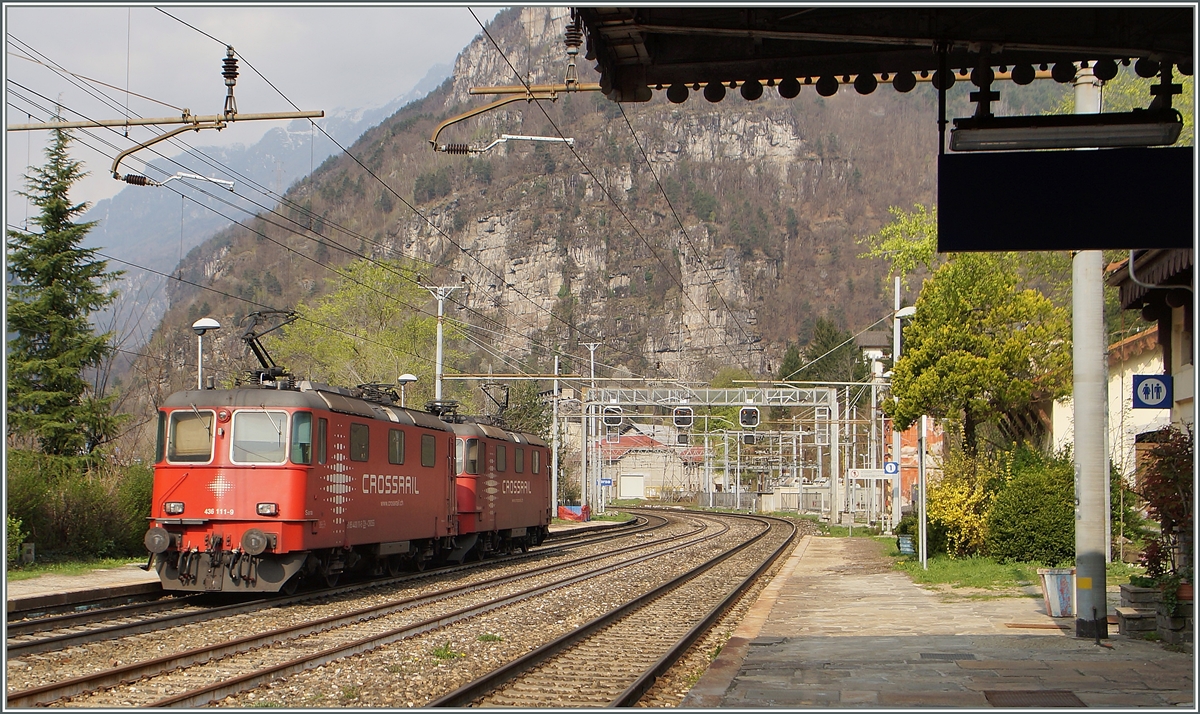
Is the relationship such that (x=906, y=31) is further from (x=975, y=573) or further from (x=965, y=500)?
(x=965, y=500)

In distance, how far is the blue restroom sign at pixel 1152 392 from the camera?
11766 millimetres

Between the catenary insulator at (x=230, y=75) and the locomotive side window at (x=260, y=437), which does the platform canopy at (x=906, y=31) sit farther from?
the locomotive side window at (x=260, y=437)

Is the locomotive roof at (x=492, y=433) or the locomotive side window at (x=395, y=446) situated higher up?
the locomotive roof at (x=492, y=433)

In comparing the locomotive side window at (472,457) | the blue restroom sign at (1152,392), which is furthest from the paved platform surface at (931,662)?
the locomotive side window at (472,457)

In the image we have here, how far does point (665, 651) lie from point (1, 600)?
253 inches

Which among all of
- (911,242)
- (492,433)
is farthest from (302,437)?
(911,242)

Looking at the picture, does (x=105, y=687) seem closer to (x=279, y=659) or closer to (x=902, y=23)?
(x=279, y=659)

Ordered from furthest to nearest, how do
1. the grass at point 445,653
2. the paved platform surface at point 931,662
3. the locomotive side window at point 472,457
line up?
the locomotive side window at point 472,457, the grass at point 445,653, the paved platform surface at point 931,662

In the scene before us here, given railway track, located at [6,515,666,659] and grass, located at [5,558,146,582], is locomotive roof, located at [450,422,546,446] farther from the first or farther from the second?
grass, located at [5,558,146,582]

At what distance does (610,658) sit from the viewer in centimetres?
1201

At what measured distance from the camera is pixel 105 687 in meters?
9.63

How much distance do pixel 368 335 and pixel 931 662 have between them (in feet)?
137

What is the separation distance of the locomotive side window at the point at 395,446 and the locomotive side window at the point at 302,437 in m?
3.08

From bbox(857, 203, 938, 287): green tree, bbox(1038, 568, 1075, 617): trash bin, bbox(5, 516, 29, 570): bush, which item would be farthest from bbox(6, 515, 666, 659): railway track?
bbox(857, 203, 938, 287): green tree
